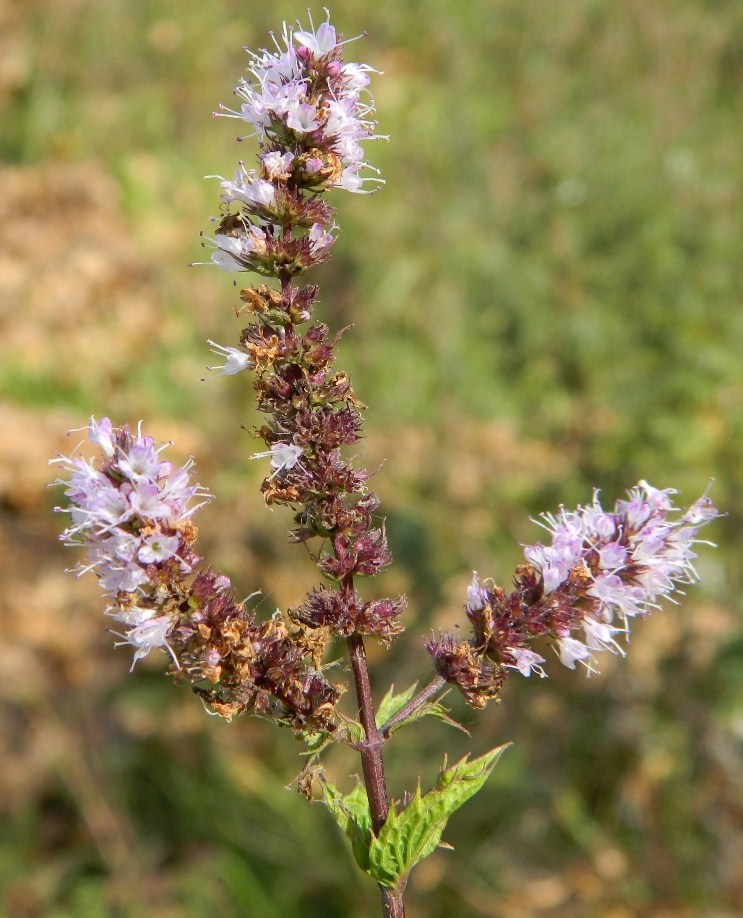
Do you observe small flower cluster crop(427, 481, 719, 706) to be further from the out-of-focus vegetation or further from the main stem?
the out-of-focus vegetation

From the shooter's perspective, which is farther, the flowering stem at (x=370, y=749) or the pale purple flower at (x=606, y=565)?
the pale purple flower at (x=606, y=565)

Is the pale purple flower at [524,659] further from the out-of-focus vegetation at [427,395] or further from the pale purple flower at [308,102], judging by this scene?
the out-of-focus vegetation at [427,395]

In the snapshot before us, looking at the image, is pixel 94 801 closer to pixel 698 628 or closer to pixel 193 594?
pixel 698 628

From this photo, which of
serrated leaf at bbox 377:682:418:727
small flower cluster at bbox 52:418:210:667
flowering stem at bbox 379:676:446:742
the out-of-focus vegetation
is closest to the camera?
small flower cluster at bbox 52:418:210:667

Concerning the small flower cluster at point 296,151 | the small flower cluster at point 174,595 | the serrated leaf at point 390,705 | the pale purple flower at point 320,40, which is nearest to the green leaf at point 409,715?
the serrated leaf at point 390,705

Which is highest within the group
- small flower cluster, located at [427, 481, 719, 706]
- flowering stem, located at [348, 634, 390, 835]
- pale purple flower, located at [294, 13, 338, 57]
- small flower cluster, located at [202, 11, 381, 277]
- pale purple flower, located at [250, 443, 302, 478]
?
pale purple flower, located at [294, 13, 338, 57]

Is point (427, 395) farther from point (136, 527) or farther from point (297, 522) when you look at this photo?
point (136, 527)

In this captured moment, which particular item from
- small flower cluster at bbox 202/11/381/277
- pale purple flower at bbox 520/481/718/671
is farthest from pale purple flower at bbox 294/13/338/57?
pale purple flower at bbox 520/481/718/671
